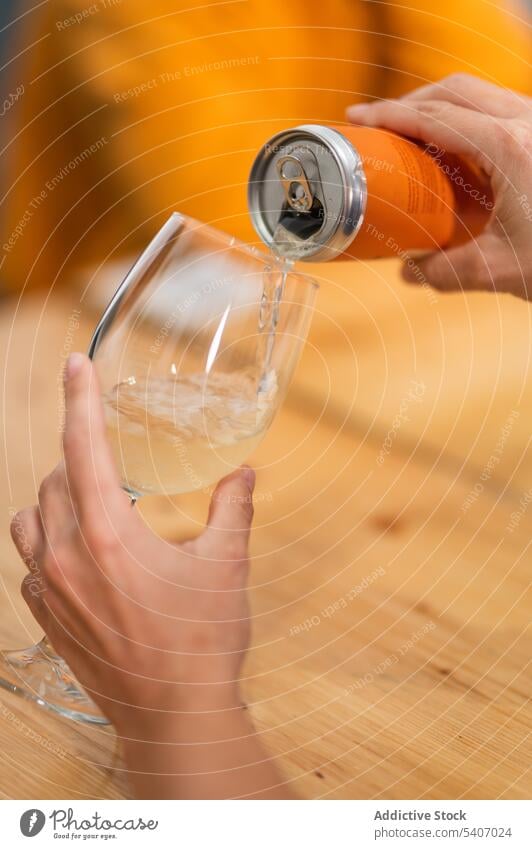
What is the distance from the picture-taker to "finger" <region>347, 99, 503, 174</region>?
643 mm

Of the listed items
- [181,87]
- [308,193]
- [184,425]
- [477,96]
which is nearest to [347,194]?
[308,193]

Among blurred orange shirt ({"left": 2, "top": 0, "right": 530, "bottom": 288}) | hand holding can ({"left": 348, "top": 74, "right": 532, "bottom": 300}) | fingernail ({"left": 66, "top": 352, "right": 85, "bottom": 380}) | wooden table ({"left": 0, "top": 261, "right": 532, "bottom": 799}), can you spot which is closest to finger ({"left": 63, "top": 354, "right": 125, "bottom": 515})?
fingernail ({"left": 66, "top": 352, "right": 85, "bottom": 380})

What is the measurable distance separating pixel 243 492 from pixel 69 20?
943mm

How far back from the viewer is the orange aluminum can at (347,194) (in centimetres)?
52

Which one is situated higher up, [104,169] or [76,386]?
[104,169]

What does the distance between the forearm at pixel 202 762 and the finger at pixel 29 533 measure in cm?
12

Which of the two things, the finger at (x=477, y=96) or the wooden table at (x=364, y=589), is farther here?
the finger at (x=477, y=96)

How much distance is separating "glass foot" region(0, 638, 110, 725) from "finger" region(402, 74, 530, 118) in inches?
19.1

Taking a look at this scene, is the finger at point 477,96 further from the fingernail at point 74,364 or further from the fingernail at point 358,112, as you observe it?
the fingernail at point 74,364

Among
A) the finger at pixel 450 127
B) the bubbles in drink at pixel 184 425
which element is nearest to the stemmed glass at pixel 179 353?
the bubbles in drink at pixel 184 425

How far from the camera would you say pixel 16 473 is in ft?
2.15

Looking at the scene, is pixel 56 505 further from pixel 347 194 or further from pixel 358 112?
pixel 358 112
